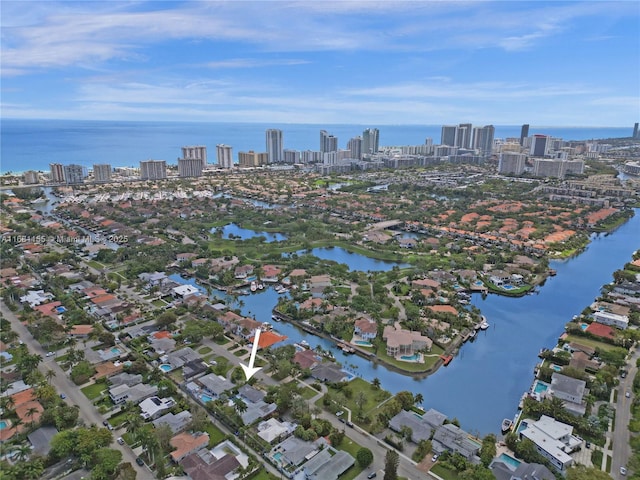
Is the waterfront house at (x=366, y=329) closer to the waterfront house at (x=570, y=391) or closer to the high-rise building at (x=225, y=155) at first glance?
the waterfront house at (x=570, y=391)

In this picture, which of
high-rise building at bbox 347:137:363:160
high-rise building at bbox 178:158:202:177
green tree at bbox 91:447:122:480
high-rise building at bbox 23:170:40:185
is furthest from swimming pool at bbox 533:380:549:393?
high-rise building at bbox 347:137:363:160

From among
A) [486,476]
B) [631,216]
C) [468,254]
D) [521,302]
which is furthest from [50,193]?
[631,216]

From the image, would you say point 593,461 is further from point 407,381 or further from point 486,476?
point 407,381

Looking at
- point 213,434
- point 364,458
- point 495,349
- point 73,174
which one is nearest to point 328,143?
point 73,174

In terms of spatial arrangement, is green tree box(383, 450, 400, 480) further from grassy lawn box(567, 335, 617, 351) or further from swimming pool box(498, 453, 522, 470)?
grassy lawn box(567, 335, 617, 351)

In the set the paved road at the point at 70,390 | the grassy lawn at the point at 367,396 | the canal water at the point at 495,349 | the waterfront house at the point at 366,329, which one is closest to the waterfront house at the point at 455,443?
the canal water at the point at 495,349

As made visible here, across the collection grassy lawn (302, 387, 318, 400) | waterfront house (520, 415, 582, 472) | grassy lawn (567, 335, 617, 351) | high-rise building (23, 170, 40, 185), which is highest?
high-rise building (23, 170, 40, 185)

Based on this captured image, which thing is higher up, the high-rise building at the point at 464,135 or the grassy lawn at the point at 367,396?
the high-rise building at the point at 464,135

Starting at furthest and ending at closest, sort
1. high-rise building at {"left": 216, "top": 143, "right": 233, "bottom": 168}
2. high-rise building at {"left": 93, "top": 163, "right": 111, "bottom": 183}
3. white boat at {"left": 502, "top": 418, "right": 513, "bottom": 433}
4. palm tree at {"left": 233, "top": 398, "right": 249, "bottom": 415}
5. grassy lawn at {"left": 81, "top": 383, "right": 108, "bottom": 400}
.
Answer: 1. high-rise building at {"left": 216, "top": 143, "right": 233, "bottom": 168}
2. high-rise building at {"left": 93, "top": 163, "right": 111, "bottom": 183}
3. grassy lawn at {"left": 81, "top": 383, "right": 108, "bottom": 400}
4. white boat at {"left": 502, "top": 418, "right": 513, "bottom": 433}
5. palm tree at {"left": 233, "top": 398, "right": 249, "bottom": 415}
